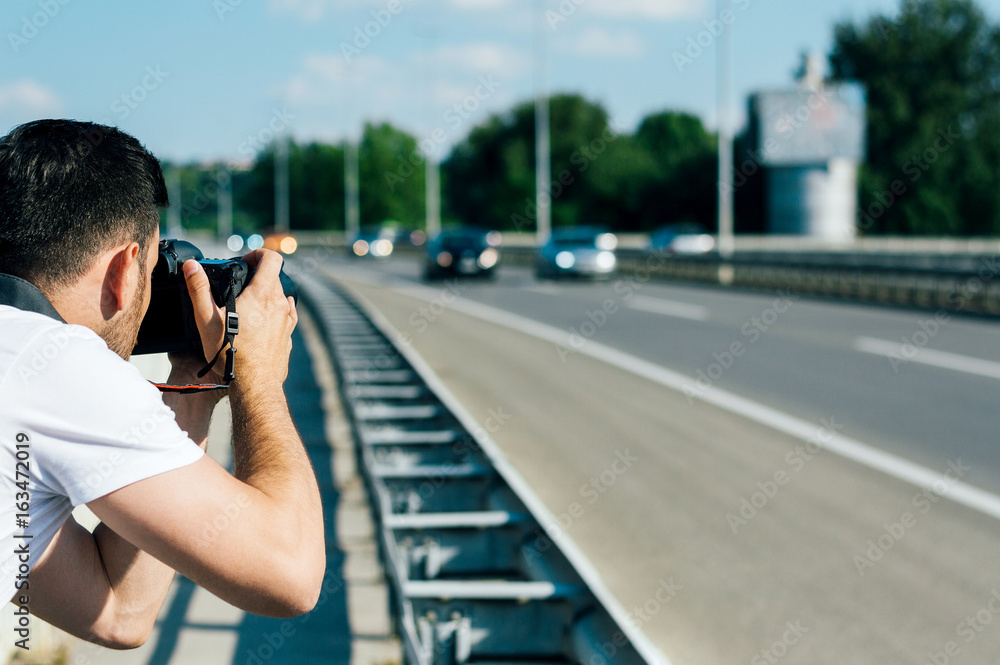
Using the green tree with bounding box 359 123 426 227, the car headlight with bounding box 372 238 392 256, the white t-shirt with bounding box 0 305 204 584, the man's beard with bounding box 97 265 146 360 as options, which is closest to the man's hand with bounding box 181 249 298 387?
the man's beard with bounding box 97 265 146 360

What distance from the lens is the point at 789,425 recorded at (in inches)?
402

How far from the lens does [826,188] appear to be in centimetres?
5828

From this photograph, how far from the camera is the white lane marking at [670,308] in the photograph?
71.3ft

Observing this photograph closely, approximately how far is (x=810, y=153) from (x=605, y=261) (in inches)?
1125

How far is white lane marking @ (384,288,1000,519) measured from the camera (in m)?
7.64

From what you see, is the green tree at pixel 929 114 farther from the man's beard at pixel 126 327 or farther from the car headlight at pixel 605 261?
the man's beard at pixel 126 327

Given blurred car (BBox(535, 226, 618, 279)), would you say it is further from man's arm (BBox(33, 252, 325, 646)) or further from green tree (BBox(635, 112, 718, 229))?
green tree (BBox(635, 112, 718, 229))

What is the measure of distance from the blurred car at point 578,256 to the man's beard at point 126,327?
30995 millimetres

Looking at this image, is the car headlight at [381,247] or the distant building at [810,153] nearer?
the distant building at [810,153]

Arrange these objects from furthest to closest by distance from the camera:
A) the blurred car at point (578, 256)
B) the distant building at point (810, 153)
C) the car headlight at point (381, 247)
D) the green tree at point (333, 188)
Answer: the green tree at point (333, 188), the car headlight at point (381, 247), the distant building at point (810, 153), the blurred car at point (578, 256)

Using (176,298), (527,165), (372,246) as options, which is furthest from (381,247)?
(176,298)

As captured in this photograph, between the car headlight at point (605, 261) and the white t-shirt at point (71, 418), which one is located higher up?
the white t-shirt at point (71, 418)

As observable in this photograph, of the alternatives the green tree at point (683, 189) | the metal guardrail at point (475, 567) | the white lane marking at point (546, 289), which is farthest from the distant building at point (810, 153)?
the metal guardrail at point (475, 567)

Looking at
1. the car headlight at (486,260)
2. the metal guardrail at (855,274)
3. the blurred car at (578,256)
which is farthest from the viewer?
the car headlight at (486,260)
